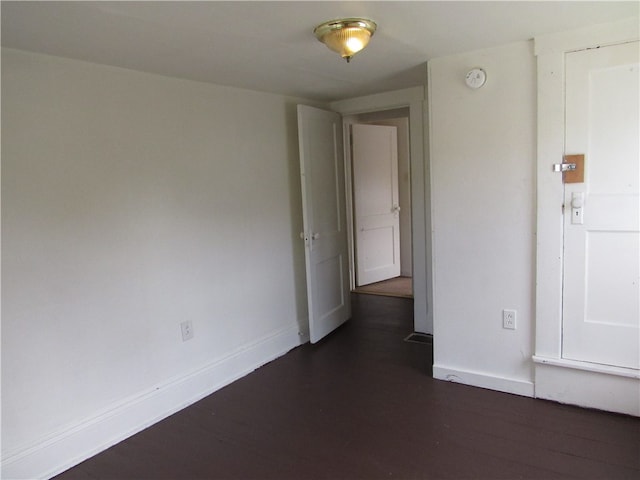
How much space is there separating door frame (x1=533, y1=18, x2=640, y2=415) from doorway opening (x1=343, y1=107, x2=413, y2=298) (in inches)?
102

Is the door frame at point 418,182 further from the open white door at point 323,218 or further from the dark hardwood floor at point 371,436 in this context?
the dark hardwood floor at point 371,436

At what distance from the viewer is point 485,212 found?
266 cm

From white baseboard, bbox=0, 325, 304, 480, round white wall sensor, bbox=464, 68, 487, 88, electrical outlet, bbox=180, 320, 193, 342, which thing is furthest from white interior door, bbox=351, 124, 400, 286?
electrical outlet, bbox=180, 320, 193, 342

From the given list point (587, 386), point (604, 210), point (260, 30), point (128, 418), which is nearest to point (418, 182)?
point (604, 210)

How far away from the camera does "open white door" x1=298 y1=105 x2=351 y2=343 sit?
11.5 ft

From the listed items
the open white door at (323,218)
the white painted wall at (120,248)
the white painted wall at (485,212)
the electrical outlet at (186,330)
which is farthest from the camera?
the open white door at (323,218)

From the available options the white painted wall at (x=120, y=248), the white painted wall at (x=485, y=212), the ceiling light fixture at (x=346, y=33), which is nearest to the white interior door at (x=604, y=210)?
the white painted wall at (x=485, y=212)

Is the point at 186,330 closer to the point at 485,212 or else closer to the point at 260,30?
the point at 260,30

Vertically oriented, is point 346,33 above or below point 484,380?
above

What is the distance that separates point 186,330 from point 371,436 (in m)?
1.29

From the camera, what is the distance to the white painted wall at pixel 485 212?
8.27 ft

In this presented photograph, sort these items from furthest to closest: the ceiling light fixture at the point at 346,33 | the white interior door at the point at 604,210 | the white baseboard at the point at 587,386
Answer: the white baseboard at the point at 587,386 → the white interior door at the point at 604,210 → the ceiling light fixture at the point at 346,33

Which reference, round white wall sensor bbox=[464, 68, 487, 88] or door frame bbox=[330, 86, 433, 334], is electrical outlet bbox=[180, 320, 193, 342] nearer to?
door frame bbox=[330, 86, 433, 334]

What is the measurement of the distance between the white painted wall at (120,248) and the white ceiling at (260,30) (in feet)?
0.83
